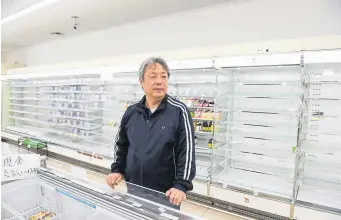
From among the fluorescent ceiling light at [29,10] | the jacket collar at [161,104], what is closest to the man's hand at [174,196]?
the jacket collar at [161,104]

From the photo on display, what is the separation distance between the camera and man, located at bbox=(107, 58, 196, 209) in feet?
5.04

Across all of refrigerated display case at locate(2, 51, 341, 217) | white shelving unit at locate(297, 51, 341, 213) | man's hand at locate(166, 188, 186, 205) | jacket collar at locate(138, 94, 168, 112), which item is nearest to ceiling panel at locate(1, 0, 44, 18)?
refrigerated display case at locate(2, 51, 341, 217)

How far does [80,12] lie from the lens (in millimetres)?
4188

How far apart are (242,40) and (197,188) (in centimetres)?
213

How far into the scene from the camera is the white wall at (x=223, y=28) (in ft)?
9.56

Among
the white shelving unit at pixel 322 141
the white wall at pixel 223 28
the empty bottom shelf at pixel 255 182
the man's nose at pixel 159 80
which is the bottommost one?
the empty bottom shelf at pixel 255 182

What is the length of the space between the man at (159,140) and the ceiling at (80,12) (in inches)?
98.3

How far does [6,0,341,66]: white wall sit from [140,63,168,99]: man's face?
1.77m

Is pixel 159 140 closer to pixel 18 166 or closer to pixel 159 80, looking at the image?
pixel 159 80

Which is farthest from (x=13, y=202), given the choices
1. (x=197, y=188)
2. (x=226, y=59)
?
(x=226, y=59)

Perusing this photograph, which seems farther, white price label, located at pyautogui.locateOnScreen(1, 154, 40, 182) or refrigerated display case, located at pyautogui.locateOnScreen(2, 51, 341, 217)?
refrigerated display case, located at pyautogui.locateOnScreen(2, 51, 341, 217)

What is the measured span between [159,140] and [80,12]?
3.56 metres

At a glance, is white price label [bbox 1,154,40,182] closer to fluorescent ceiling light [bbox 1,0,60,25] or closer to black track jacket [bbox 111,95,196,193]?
black track jacket [bbox 111,95,196,193]

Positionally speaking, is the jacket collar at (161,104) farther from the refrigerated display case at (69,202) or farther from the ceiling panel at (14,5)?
the ceiling panel at (14,5)
